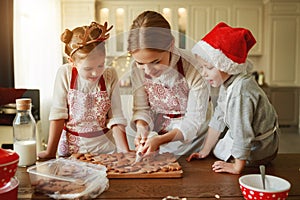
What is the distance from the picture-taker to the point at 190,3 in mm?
5098

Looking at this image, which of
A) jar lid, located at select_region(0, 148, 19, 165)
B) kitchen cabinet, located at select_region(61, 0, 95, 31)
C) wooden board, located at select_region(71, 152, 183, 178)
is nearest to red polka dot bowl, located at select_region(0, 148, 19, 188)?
jar lid, located at select_region(0, 148, 19, 165)

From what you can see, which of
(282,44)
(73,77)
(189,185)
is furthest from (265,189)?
(282,44)

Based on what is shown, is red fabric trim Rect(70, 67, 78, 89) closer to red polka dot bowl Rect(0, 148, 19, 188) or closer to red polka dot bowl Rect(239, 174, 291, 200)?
red polka dot bowl Rect(0, 148, 19, 188)

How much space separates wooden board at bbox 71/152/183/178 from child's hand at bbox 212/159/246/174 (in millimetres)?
119

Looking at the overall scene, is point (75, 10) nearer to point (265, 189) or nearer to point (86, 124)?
point (86, 124)

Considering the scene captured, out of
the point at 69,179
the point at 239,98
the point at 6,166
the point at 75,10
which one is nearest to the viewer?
the point at 6,166

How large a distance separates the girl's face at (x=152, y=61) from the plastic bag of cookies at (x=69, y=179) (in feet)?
1.13

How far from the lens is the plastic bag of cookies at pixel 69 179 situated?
0.87 metres

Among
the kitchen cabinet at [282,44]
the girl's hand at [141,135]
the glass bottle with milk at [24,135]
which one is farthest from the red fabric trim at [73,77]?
the kitchen cabinet at [282,44]

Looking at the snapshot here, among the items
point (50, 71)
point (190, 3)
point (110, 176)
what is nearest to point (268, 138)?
point (110, 176)

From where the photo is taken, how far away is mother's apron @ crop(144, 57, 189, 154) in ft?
4.12

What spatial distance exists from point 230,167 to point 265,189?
0.24 m

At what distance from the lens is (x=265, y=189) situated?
2.71 ft

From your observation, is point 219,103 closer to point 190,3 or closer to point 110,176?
point 110,176
